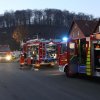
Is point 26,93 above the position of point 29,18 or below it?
below

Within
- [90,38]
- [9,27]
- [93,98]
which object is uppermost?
[9,27]

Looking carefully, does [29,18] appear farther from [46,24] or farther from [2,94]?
[2,94]

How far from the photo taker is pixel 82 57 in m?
20.1

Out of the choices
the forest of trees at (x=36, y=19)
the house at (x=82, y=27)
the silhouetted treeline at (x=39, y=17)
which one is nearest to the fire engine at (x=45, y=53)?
the house at (x=82, y=27)

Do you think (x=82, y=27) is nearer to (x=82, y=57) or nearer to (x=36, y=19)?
(x=36, y=19)

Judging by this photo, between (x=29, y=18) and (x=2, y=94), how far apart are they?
132m

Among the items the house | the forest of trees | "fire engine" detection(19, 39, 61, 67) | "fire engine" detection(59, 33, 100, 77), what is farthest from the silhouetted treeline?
"fire engine" detection(59, 33, 100, 77)

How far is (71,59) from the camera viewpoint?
21.2m

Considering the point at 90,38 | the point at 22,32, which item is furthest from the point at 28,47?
the point at 22,32

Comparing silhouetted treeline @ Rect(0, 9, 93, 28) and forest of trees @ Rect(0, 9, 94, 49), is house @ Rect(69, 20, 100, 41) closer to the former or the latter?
forest of trees @ Rect(0, 9, 94, 49)

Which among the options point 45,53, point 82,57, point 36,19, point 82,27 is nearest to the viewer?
point 82,57

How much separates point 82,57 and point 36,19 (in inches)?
4815

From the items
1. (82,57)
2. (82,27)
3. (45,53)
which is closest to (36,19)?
(82,27)

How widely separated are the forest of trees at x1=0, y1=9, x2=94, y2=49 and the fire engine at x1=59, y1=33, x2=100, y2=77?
3868 inches
